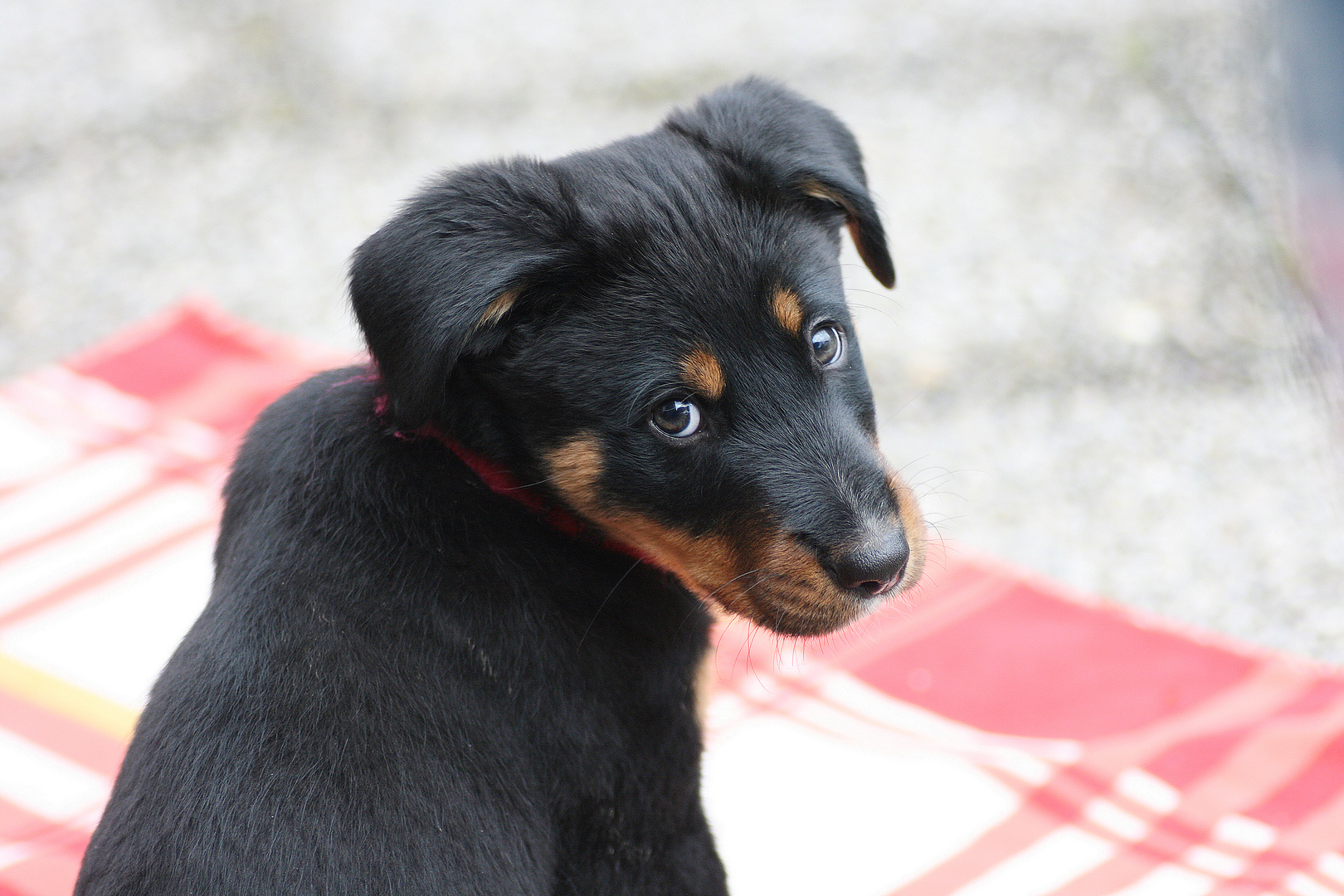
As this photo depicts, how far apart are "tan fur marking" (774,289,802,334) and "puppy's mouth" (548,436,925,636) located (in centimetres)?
38

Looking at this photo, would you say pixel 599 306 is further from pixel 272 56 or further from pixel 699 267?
pixel 272 56

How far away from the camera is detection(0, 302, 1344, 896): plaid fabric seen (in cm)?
370

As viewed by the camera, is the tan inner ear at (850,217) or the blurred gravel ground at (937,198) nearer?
the tan inner ear at (850,217)

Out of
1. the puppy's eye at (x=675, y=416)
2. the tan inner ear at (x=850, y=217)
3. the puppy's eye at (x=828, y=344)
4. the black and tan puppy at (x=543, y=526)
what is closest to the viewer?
the black and tan puppy at (x=543, y=526)

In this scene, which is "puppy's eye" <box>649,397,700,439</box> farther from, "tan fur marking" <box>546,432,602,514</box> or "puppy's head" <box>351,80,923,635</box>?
"tan fur marking" <box>546,432,602,514</box>

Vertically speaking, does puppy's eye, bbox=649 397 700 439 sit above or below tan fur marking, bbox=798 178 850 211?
below

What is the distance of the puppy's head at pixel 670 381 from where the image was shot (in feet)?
8.11

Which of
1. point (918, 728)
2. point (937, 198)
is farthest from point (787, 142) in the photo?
point (937, 198)

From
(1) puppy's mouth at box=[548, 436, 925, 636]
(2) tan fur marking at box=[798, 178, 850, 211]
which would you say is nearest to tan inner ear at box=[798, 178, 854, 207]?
(2) tan fur marking at box=[798, 178, 850, 211]

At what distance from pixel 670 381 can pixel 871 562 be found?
21.5 inches

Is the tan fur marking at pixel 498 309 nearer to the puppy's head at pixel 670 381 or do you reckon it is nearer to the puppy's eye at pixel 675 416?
the puppy's head at pixel 670 381

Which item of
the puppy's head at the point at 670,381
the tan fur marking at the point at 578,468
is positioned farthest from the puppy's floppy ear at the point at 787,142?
the tan fur marking at the point at 578,468

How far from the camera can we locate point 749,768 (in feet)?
13.5

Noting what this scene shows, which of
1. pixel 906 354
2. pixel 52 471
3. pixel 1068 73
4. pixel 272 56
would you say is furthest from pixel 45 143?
pixel 1068 73
